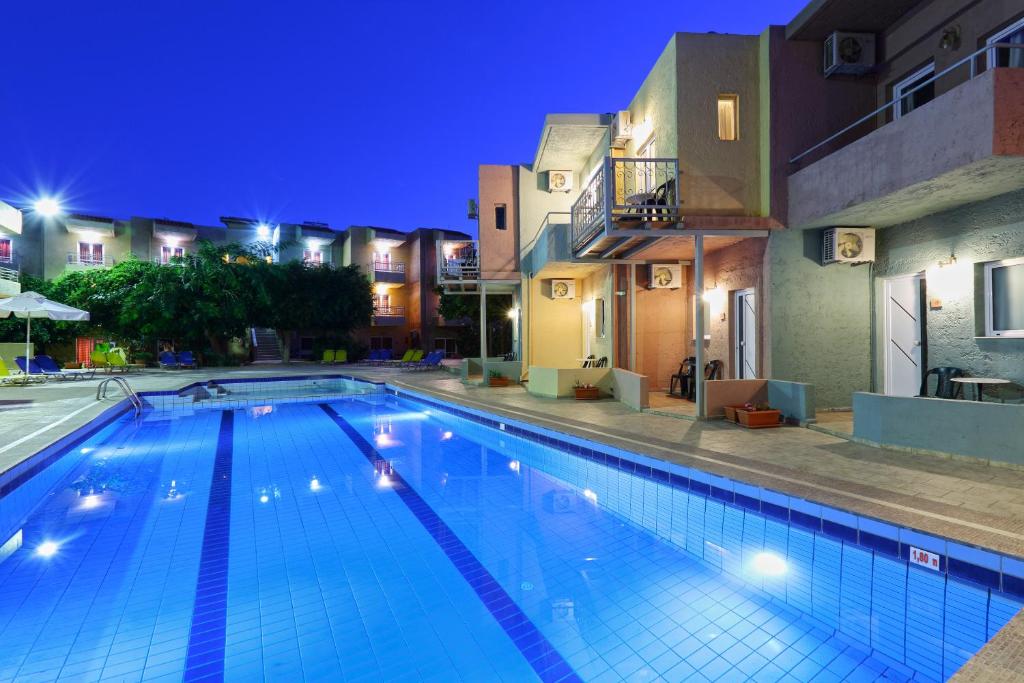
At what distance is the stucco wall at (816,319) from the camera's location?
8.52m

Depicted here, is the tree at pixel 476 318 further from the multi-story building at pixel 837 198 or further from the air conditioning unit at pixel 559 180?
the multi-story building at pixel 837 198

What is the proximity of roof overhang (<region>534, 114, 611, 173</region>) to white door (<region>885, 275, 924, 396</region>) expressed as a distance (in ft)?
23.0

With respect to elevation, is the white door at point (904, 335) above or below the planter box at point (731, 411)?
above

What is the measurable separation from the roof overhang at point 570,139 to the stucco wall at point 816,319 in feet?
18.8

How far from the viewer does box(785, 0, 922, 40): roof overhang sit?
25.6 ft

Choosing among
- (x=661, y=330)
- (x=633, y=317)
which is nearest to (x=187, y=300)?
(x=633, y=317)

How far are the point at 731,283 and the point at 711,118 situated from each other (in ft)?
9.33

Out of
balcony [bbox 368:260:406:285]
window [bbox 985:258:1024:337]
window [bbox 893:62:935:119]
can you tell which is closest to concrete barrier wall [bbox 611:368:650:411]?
window [bbox 985:258:1024:337]

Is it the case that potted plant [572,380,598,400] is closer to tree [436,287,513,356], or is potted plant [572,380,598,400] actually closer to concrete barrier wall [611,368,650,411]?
concrete barrier wall [611,368,650,411]

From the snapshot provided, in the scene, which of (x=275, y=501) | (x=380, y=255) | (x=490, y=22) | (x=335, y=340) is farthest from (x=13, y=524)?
(x=490, y=22)

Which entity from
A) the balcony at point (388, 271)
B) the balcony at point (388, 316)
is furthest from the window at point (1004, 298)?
the balcony at point (388, 271)

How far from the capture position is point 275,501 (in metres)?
5.91

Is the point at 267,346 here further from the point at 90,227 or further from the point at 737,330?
the point at 737,330

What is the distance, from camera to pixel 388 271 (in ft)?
110
